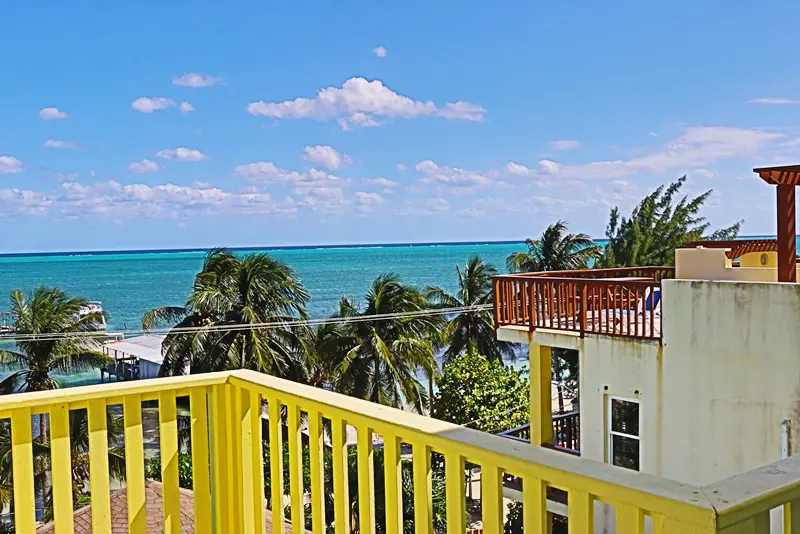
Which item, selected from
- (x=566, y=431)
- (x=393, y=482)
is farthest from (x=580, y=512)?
(x=566, y=431)

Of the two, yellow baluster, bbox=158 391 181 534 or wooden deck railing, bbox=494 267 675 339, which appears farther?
wooden deck railing, bbox=494 267 675 339

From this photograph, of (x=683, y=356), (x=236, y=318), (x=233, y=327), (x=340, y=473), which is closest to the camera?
(x=340, y=473)

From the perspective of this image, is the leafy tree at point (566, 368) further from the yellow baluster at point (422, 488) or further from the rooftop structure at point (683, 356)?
the yellow baluster at point (422, 488)

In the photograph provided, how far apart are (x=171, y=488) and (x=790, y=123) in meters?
65.3

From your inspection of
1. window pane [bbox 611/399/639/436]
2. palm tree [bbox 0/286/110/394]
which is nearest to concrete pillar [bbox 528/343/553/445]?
window pane [bbox 611/399/639/436]

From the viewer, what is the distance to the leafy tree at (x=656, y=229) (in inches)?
1121

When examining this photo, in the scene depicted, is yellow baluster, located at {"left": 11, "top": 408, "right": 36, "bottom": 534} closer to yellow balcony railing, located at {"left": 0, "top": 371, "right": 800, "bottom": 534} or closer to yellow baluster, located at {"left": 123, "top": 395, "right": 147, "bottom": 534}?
yellow balcony railing, located at {"left": 0, "top": 371, "right": 800, "bottom": 534}

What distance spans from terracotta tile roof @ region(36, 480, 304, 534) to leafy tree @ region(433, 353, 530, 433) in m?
12.6

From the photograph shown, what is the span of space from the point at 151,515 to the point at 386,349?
1671 cm

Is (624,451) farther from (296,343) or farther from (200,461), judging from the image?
(296,343)

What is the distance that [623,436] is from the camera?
8.12 m

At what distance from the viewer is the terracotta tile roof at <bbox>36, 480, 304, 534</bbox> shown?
9.74 feet

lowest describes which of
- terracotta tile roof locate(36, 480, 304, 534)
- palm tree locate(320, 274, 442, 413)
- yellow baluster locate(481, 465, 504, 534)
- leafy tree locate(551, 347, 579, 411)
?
leafy tree locate(551, 347, 579, 411)

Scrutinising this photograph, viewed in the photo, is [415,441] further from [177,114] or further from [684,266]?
[177,114]
